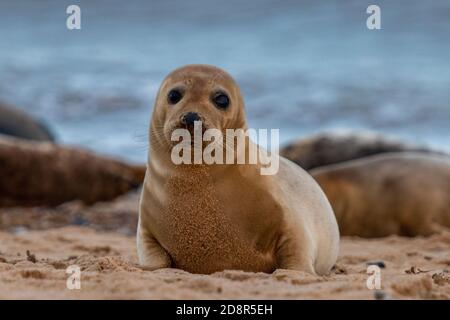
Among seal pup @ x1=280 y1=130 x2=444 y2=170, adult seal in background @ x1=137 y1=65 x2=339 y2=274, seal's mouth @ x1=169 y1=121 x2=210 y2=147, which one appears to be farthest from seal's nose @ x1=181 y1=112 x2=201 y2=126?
seal pup @ x1=280 y1=130 x2=444 y2=170

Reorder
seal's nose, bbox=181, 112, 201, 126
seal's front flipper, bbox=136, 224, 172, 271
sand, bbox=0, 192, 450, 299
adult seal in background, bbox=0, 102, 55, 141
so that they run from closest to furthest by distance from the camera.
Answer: sand, bbox=0, 192, 450, 299 → seal's nose, bbox=181, 112, 201, 126 → seal's front flipper, bbox=136, 224, 172, 271 → adult seal in background, bbox=0, 102, 55, 141

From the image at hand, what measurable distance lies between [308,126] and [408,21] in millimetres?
7672

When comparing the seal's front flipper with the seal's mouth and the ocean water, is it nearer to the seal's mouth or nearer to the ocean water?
the seal's mouth

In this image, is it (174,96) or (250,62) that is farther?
(250,62)

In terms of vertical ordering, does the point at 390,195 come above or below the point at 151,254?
below

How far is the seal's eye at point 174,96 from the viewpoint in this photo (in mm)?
3898

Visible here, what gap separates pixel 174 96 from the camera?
12.8 feet

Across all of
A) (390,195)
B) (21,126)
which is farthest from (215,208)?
(21,126)

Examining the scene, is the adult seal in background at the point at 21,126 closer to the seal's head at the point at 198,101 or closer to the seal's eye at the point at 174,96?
the seal's head at the point at 198,101

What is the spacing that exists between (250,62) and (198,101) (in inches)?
600

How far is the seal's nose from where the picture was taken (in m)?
3.62

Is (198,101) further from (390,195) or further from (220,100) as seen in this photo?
(390,195)

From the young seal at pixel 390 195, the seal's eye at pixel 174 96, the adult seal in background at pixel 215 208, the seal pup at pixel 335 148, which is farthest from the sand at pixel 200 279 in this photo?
the seal pup at pixel 335 148

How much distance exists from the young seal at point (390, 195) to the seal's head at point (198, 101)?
361 centimetres
